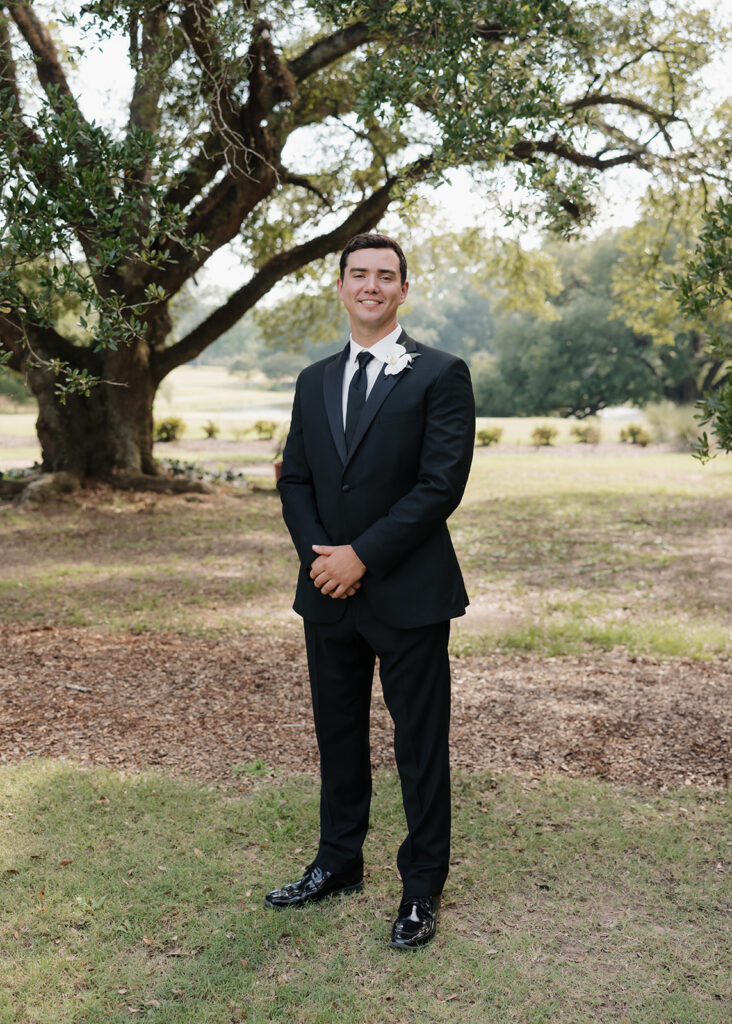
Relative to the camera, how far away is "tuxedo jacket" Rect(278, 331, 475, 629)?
2.87 meters

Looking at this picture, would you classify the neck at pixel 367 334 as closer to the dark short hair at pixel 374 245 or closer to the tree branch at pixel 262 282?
the dark short hair at pixel 374 245

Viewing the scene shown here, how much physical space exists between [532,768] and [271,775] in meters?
1.32

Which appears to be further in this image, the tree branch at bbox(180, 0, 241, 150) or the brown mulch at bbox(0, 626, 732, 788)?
the tree branch at bbox(180, 0, 241, 150)

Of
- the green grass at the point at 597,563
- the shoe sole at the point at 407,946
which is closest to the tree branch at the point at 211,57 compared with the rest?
the green grass at the point at 597,563

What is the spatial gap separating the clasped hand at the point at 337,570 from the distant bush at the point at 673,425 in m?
23.9

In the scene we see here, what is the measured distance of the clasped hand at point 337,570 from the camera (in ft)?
9.46

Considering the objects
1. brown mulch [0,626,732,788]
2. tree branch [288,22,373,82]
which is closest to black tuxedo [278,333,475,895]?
brown mulch [0,626,732,788]

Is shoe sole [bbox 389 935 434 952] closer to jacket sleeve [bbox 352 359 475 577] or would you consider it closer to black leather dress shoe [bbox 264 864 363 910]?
Answer: black leather dress shoe [bbox 264 864 363 910]

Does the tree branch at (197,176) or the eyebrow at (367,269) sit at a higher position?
the tree branch at (197,176)

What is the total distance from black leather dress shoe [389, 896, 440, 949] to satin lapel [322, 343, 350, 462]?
5.11ft

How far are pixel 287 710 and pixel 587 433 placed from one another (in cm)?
2295

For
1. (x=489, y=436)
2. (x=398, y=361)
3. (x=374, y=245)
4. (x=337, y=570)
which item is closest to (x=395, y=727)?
(x=337, y=570)

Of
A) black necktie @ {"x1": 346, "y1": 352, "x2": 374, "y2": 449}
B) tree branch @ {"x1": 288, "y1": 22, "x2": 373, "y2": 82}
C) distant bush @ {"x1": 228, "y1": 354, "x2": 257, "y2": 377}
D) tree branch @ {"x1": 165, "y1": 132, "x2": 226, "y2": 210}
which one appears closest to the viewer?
black necktie @ {"x1": 346, "y1": 352, "x2": 374, "y2": 449}

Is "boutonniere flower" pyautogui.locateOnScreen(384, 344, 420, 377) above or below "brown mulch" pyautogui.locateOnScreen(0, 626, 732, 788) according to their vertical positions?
above
